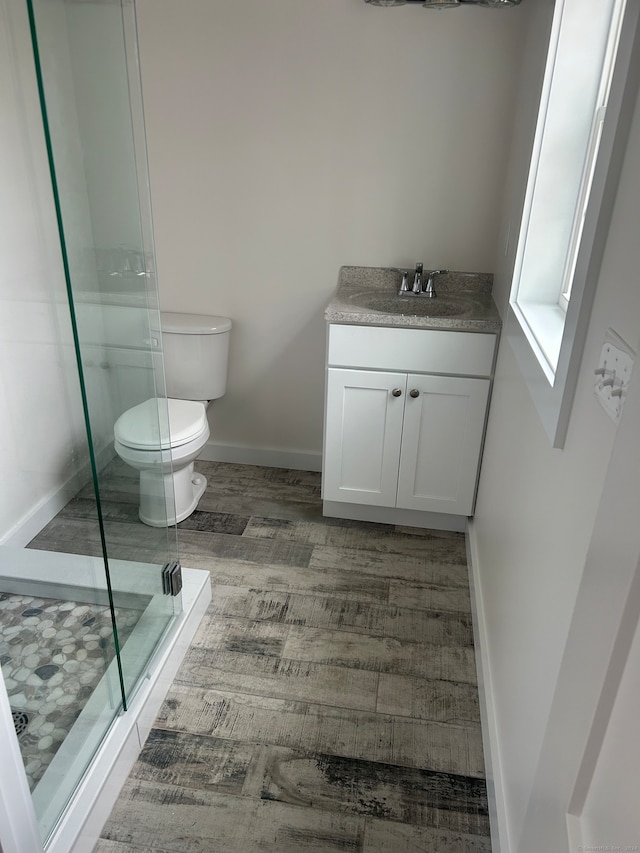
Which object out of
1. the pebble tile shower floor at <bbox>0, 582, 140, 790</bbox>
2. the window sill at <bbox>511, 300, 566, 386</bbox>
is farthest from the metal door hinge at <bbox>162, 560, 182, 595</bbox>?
the window sill at <bbox>511, 300, 566, 386</bbox>

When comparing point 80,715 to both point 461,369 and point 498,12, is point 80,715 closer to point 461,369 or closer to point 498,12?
point 461,369

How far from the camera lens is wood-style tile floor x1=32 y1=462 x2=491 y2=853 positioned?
1.50m

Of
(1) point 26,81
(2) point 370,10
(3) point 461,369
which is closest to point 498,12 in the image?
(2) point 370,10

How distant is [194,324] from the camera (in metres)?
2.76

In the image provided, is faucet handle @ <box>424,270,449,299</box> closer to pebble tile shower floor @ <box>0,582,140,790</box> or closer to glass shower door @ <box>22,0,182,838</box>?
glass shower door @ <box>22,0,182,838</box>

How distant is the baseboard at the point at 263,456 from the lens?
3.15 meters

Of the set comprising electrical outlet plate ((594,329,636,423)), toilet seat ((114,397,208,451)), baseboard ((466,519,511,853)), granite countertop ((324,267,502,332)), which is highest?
electrical outlet plate ((594,329,636,423))

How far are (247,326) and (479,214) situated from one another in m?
1.13

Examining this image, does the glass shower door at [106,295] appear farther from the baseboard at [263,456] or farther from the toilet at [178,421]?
the baseboard at [263,456]

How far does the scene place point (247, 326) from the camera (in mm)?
2928

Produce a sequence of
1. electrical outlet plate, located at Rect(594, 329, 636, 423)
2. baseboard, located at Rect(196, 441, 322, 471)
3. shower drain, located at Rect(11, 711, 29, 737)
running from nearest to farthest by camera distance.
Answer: electrical outlet plate, located at Rect(594, 329, 636, 423) → shower drain, located at Rect(11, 711, 29, 737) → baseboard, located at Rect(196, 441, 322, 471)

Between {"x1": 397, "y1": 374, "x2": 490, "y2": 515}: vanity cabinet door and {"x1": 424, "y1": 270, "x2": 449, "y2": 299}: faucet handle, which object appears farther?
{"x1": 424, "y1": 270, "x2": 449, "y2": 299}: faucet handle

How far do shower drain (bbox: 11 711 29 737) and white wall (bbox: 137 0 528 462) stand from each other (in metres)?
1.93

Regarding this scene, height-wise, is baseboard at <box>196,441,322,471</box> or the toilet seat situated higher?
the toilet seat
